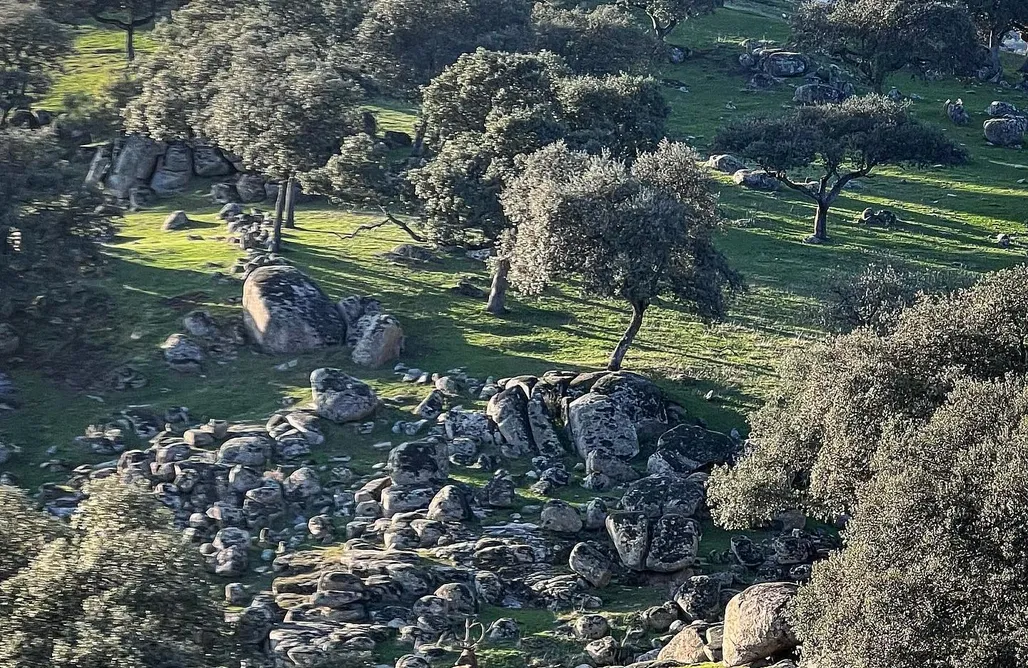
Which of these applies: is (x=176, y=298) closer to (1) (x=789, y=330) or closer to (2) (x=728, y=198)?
(1) (x=789, y=330)

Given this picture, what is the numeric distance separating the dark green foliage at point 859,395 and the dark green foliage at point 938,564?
3.64 meters

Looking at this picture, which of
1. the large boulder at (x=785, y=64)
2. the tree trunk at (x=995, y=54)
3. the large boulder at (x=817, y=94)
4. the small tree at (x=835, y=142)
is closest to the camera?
the small tree at (x=835, y=142)

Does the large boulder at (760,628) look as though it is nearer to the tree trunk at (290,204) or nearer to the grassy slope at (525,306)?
the grassy slope at (525,306)

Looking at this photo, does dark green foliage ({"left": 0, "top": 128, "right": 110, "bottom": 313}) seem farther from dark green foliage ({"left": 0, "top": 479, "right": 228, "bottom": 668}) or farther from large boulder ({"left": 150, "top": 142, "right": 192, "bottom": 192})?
dark green foliage ({"left": 0, "top": 479, "right": 228, "bottom": 668})

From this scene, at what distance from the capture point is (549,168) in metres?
62.6

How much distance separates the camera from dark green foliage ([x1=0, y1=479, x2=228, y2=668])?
31250 millimetres

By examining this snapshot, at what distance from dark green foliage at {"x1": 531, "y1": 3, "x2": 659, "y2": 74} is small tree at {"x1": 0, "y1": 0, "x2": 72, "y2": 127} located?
33.8 meters

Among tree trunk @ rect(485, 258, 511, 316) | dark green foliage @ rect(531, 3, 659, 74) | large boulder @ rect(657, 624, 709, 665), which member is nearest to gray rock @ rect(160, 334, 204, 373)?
tree trunk @ rect(485, 258, 511, 316)

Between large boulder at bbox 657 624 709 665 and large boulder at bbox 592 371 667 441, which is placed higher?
large boulder at bbox 592 371 667 441

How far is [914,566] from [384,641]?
16418mm

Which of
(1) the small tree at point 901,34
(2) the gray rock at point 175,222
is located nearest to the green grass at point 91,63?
(2) the gray rock at point 175,222

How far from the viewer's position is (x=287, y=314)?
63000 mm

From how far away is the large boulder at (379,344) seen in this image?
61906 millimetres

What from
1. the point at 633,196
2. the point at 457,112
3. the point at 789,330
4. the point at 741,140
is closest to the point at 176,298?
the point at 457,112
